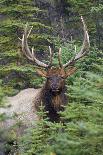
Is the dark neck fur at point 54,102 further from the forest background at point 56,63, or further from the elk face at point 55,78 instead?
the forest background at point 56,63

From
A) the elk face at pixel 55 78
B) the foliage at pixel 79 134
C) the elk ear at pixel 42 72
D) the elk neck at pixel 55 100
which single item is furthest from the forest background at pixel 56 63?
the elk ear at pixel 42 72

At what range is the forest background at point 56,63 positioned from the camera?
5.29 m

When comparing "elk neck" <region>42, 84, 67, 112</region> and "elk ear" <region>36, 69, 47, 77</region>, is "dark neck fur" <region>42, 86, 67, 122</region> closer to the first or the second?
"elk neck" <region>42, 84, 67, 112</region>

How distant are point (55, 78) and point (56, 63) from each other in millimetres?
3059

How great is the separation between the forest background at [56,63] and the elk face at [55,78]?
33cm

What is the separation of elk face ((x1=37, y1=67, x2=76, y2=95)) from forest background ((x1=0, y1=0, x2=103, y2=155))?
0.33 metres

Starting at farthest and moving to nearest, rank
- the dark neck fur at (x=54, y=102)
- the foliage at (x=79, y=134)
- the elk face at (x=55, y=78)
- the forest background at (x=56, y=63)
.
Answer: the dark neck fur at (x=54, y=102) < the elk face at (x=55, y=78) < the forest background at (x=56, y=63) < the foliage at (x=79, y=134)

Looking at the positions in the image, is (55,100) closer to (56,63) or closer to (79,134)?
(56,63)

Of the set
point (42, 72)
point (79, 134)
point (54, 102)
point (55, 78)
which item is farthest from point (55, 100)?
point (79, 134)

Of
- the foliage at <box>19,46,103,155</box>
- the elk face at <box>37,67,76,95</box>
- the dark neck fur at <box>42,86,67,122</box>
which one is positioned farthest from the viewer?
the dark neck fur at <box>42,86,67,122</box>

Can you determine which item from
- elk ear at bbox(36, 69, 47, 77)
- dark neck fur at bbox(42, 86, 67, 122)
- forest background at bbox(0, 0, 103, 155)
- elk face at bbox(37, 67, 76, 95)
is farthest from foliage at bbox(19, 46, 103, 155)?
elk ear at bbox(36, 69, 47, 77)

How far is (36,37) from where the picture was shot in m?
15.3

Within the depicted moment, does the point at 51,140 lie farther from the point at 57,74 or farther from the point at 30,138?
the point at 57,74

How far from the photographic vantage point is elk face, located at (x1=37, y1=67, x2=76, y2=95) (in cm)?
995
